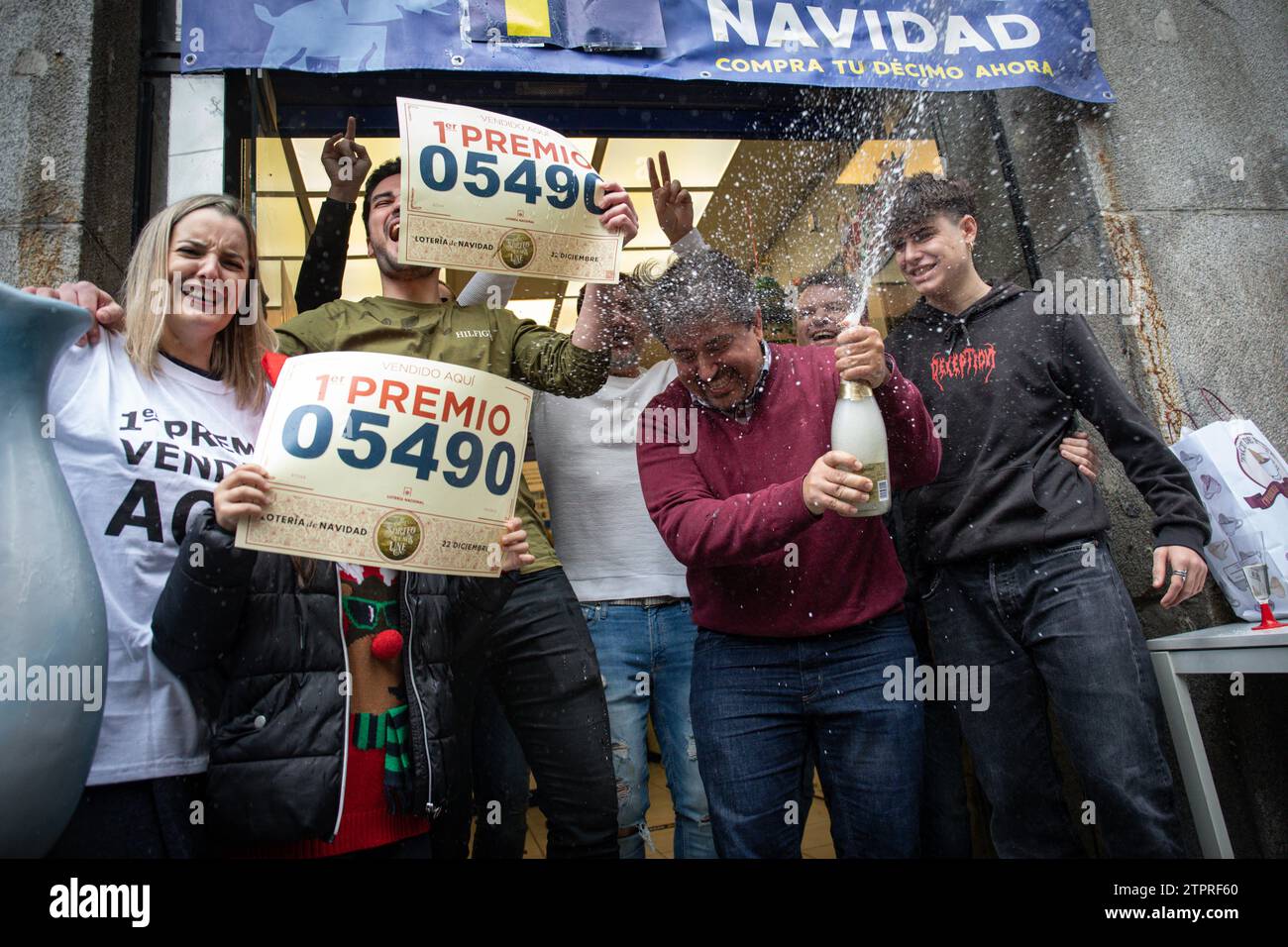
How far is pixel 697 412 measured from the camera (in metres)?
2.46

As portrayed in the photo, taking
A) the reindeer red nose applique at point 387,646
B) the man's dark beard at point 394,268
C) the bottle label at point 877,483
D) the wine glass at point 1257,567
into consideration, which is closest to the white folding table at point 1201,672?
the wine glass at point 1257,567

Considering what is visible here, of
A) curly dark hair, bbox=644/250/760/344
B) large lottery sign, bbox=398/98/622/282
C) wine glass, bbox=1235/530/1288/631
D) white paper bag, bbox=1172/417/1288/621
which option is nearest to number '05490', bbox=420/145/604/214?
large lottery sign, bbox=398/98/622/282

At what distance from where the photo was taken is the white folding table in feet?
7.45

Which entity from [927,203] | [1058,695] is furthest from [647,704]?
[927,203]

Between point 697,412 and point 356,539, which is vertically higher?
point 697,412

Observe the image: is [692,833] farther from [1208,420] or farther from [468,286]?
[1208,420]

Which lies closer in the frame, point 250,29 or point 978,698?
point 978,698

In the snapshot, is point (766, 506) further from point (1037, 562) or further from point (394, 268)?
point (394, 268)

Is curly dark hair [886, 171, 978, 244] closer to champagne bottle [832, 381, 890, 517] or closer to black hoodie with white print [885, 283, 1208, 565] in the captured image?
black hoodie with white print [885, 283, 1208, 565]

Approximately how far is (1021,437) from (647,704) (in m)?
1.37

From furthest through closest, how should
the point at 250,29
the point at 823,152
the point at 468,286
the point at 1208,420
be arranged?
1. the point at 823,152
2. the point at 1208,420
3. the point at 250,29
4. the point at 468,286
